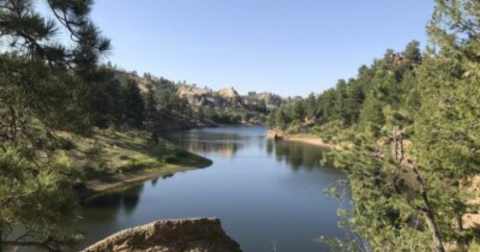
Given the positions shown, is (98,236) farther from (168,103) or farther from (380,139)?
(168,103)

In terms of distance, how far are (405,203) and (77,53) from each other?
8186 millimetres

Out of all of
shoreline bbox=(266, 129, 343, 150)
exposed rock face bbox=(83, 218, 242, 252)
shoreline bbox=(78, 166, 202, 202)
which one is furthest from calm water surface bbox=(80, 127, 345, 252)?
shoreline bbox=(266, 129, 343, 150)

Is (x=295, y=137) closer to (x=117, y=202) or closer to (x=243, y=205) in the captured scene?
(x=243, y=205)

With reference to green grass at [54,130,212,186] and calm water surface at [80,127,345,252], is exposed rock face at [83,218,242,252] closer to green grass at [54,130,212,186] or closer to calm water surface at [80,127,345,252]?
calm water surface at [80,127,345,252]

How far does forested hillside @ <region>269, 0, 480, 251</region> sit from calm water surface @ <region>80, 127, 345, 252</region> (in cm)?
922

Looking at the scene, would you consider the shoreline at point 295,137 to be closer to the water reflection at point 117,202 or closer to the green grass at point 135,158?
the green grass at point 135,158

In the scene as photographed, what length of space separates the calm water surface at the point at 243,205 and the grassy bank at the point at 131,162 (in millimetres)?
1846

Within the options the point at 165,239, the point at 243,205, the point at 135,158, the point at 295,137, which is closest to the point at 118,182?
the point at 135,158

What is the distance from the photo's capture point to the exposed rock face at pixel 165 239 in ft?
31.1

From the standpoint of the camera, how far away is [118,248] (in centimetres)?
950

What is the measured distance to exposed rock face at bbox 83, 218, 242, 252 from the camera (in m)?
9.48

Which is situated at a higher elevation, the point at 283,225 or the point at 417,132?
the point at 417,132

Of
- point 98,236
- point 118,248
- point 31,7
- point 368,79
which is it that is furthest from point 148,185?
point 368,79

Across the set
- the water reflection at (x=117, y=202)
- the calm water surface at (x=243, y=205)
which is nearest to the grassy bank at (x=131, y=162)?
the water reflection at (x=117, y=202)
